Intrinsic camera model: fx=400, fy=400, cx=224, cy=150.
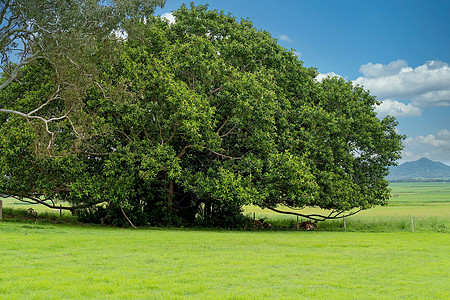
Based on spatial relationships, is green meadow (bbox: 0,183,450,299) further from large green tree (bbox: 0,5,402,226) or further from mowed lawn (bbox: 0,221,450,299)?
large green tree (bbox: 0,5,402,226)

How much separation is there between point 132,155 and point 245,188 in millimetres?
7297

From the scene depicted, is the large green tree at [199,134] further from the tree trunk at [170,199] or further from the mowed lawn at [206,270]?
the mowed lawn at [206,270]

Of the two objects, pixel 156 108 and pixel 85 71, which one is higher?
pixel 85 71

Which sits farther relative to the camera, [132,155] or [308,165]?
[308,165]

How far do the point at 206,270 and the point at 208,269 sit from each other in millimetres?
158

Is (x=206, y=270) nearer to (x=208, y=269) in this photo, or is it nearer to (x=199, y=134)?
(x=208, y=269)

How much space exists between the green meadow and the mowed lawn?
0.08 feet

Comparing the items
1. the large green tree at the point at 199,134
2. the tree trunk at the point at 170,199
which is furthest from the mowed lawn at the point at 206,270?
the tree trunk at the point at 170,199

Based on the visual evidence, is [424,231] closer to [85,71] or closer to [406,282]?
[406,282]

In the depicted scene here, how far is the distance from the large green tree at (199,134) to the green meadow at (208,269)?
6.15 meters

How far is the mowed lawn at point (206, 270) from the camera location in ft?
30.0

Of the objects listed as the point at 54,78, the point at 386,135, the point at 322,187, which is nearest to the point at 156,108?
the point at 54,78

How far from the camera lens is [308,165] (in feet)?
92.1

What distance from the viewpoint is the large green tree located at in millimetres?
24781
